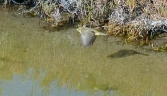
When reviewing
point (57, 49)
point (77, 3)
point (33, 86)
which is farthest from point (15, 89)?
point (77, 3)

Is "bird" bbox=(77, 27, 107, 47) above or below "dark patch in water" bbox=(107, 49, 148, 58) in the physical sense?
above

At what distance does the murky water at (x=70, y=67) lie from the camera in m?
4.84

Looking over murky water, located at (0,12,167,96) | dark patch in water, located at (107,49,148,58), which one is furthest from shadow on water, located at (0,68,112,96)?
dark patch in water, located at (107,49,148,58)

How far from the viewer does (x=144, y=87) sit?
16.3 ft

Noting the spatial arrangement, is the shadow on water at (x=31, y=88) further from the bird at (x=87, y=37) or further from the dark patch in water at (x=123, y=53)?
the dark patch in water at (x=123, y=53)

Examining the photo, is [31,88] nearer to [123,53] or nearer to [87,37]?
[87,37]

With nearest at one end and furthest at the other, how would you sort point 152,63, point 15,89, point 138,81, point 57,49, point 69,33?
point 15,89, point 138,81, point 152,63, point 57,49, point 69,33

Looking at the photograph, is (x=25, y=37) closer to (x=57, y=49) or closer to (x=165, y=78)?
(x=57, y=49)

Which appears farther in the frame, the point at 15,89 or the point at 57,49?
the point at 57,49

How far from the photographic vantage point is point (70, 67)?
17.6 ft

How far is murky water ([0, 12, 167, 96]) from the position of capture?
4.84m

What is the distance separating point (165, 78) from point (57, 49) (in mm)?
1462

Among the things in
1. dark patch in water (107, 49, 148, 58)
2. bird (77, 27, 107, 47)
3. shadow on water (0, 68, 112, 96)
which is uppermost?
bird (77, 27, 107, 47)

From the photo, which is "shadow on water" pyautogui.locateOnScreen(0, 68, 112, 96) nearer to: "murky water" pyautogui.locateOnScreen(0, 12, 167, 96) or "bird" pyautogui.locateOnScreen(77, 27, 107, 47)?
"murky water" pyautogui.locateOnScreen(0, 12, 167, 96)
